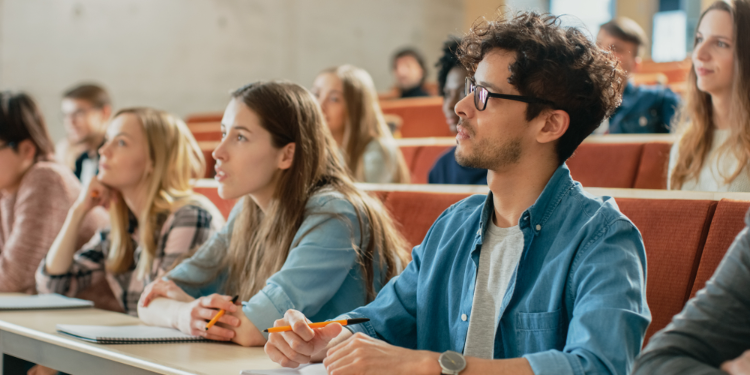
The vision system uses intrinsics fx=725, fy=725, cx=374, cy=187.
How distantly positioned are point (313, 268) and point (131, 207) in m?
0.97

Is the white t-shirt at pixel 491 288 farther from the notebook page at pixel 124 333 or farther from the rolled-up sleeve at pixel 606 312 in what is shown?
the notebook page at pixel 124 333

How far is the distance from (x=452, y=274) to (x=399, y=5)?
7.10 metres

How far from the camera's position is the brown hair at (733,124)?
200 cm

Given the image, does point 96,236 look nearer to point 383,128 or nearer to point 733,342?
point 383,128

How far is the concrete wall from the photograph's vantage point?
18.5ft

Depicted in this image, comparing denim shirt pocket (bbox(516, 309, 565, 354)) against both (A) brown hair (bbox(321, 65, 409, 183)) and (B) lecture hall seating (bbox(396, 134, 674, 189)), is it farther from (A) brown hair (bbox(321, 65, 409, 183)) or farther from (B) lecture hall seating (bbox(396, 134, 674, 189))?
(A) brown hair (bbox(321, 65, 409, 183))

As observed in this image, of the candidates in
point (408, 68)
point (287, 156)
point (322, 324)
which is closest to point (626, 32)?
point (287, 156)

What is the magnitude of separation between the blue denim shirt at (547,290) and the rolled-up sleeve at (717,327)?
8 centimetres

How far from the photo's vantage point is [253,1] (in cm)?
688

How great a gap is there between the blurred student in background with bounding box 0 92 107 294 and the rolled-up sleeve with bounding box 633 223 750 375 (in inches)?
74.0

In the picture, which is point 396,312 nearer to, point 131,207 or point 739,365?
point 739,365

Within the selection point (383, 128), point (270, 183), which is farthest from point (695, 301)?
point (383, 128)

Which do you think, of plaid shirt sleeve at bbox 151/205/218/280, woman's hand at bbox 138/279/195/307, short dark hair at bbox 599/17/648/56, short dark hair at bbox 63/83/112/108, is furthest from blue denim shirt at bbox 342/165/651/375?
short dark hair at bbox 63/83/112/108

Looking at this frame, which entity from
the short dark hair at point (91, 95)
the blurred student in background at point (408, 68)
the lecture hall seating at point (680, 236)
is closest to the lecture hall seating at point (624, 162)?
the lecture hall seating at point (680, 236)
